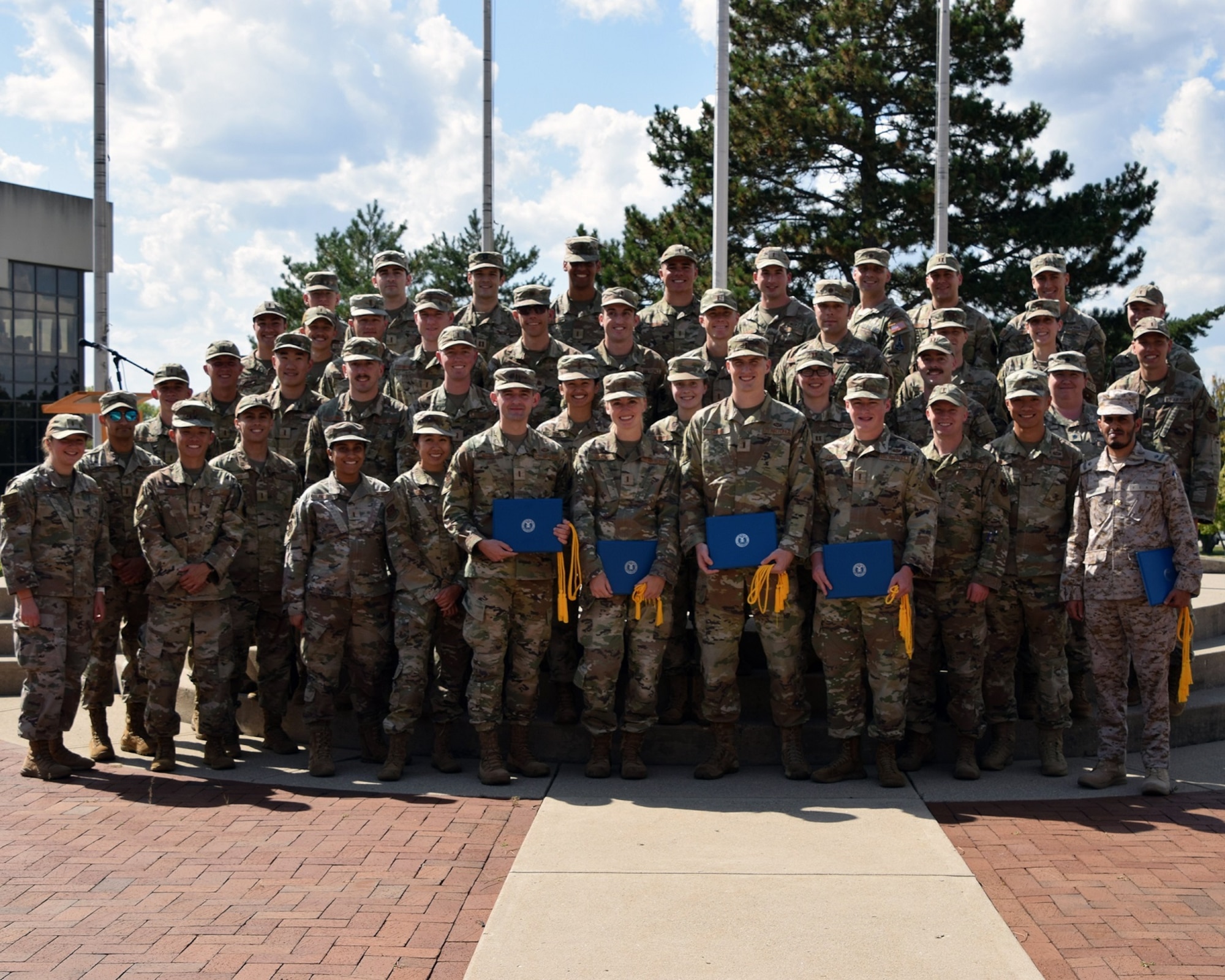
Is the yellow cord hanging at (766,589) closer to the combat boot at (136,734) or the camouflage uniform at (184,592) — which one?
the camouflage uniform at (184,592)

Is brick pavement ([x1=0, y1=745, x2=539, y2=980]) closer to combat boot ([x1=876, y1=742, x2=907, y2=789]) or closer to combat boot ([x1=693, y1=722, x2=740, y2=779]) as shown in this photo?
combat boot ([x1=693, y1=722, x2=740, y2=779])

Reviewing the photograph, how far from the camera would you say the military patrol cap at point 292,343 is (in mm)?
8805

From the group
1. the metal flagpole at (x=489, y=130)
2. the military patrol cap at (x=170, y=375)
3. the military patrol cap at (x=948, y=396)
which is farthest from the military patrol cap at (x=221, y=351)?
the metal flagpole at (x=489, y=130)

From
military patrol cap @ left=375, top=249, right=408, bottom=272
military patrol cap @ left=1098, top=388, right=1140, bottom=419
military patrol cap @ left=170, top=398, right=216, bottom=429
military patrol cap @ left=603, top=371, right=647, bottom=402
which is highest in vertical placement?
military patrol cap @ left=375, top=249, right=408, bottom=272

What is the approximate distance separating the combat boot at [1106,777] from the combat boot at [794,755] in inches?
62.2

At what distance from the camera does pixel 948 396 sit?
7324 millimetres

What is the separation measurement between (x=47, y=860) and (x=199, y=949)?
1.56 metres

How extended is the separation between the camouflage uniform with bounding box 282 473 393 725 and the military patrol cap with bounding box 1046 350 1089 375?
417cm

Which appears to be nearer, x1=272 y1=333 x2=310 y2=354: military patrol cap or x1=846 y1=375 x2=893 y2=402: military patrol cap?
x1=846 y1=375 x2=893 y2=402: military patrol cap

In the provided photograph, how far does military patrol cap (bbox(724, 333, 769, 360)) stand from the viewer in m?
7.33

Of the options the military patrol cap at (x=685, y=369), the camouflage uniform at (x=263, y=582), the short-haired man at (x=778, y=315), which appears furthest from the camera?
the short-haired man at (x=778, y=315)

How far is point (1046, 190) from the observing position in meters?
25.0

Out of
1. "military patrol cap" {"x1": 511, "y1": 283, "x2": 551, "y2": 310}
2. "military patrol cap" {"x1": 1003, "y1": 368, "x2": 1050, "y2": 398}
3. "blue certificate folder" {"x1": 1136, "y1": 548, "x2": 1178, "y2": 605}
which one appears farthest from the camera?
"military patrol cap" {"x1": 511, "y1": 283, "x2": 551, "y2": 310}

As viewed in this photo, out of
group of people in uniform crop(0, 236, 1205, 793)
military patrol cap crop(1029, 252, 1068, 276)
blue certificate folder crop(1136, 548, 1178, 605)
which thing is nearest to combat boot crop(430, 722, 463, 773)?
group of people in uniform crop(0, 236, 1205, 793)
